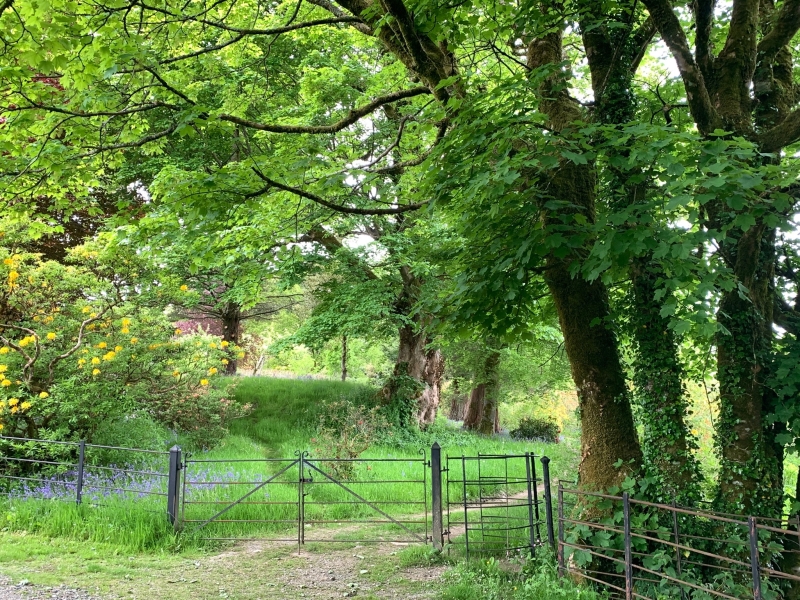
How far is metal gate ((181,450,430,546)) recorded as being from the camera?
730 centimetres

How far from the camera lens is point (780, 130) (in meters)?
4.90

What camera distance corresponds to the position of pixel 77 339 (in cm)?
931

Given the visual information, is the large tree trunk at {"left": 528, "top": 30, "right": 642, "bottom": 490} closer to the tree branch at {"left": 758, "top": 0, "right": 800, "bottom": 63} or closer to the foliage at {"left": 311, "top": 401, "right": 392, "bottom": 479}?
the tree branch at {"left": 758, "top": 0, "right": 800, "bottom": 63}

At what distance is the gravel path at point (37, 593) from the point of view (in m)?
4.96

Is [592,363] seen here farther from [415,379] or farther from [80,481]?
[415,379]

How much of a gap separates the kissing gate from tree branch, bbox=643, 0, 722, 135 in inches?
161

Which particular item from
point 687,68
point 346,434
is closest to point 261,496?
point 346,434

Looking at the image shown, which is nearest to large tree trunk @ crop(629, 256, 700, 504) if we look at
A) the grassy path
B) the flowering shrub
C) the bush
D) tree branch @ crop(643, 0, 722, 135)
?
tree branch @ crop(643, 0, 722, 135)

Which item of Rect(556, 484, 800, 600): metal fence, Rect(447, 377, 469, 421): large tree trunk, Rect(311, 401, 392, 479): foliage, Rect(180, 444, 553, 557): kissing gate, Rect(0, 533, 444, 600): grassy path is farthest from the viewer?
Rect(447, 377, 469, 421): large tree trunk

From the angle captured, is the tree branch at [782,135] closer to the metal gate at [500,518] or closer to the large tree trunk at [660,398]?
the large tree trunk at [660,398]

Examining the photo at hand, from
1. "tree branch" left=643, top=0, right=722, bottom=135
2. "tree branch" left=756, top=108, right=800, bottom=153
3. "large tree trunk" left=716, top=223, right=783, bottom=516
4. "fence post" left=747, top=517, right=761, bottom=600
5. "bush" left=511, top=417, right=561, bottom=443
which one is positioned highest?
"tree branch" left=643, top=0, right=722, bottom=135

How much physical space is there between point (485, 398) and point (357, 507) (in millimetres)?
13042

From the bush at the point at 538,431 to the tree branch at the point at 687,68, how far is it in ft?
56.9

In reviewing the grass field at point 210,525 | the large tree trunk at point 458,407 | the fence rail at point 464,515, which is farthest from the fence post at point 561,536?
the large tree trunk at point 458,407
